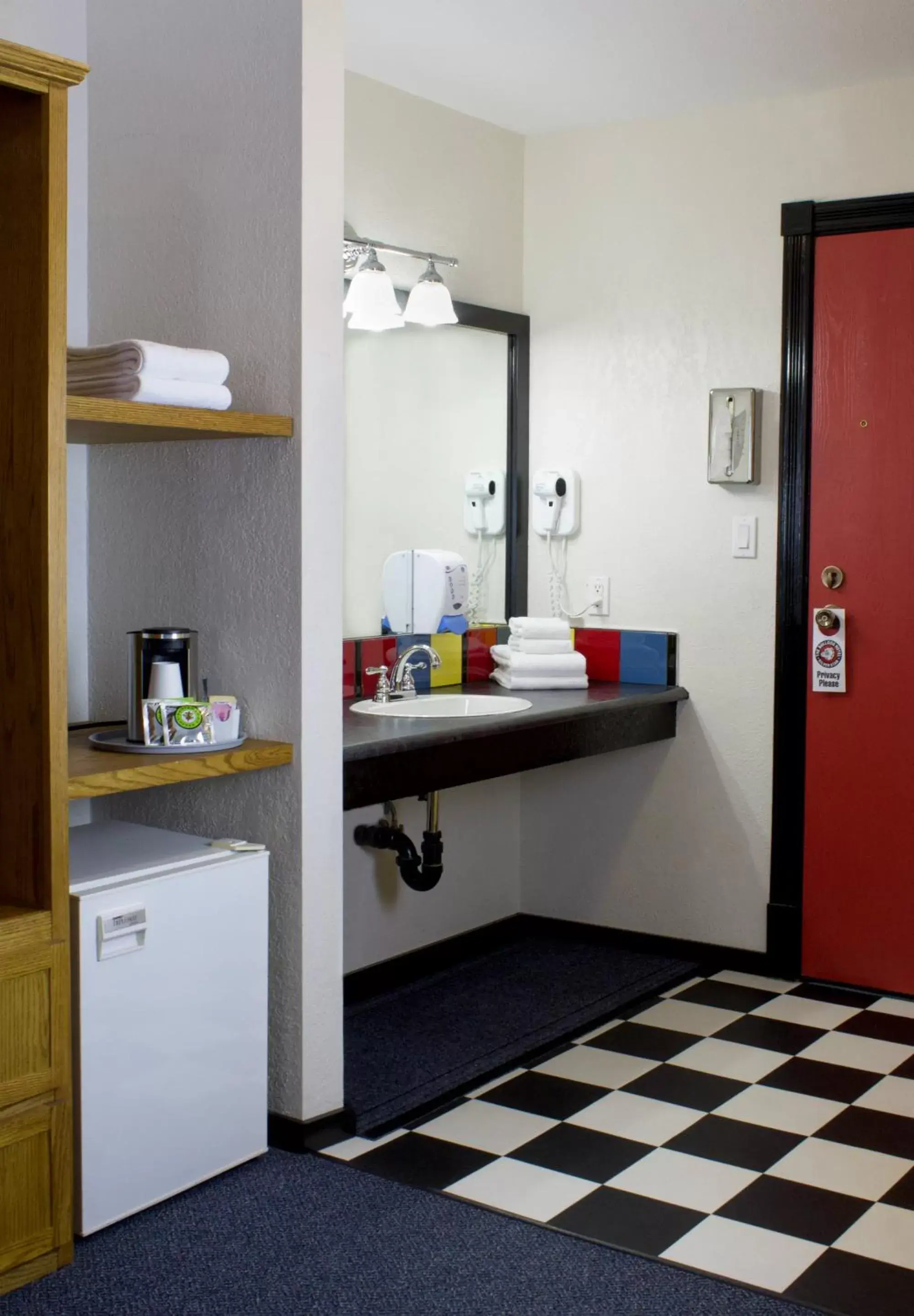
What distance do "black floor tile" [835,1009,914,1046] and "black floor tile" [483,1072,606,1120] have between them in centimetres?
77

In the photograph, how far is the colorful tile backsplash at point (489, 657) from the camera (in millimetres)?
3695

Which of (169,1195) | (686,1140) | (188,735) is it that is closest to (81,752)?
(188,735)

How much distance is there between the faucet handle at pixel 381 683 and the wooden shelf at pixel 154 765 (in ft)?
2.78

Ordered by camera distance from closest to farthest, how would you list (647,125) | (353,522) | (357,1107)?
(357,1107), (353,522), (647,125)

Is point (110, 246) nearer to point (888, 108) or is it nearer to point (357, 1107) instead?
point (357, 1107)

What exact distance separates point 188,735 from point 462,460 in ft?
5.46

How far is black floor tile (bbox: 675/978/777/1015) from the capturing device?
12.2ft

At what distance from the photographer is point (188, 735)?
2.61 meters

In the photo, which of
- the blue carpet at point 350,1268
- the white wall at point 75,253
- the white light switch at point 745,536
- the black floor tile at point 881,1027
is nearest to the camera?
the blue carpet at point 350,1268

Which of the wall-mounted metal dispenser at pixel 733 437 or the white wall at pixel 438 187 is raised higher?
the white wall at pixel 438 187

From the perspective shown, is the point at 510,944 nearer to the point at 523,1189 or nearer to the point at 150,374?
the point at 523,1189

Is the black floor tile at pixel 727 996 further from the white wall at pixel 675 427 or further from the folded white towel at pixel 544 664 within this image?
the folded white towel at pixel 544 664

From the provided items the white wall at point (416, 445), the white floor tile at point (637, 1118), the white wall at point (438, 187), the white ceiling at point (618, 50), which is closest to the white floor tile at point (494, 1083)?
the white floor tile at point (637, 1118)

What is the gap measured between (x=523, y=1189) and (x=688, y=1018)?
1.12m
